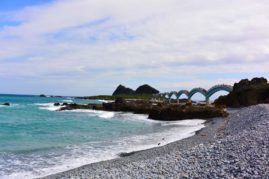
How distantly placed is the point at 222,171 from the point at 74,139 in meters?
17.8

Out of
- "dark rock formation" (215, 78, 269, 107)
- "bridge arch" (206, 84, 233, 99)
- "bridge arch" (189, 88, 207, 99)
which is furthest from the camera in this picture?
"bridge arch" (189, 88, 207, 99)

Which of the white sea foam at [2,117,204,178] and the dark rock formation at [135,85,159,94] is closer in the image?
the white sea foam at [2,117,204,178]

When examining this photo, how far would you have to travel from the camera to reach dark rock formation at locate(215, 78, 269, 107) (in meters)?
58.9

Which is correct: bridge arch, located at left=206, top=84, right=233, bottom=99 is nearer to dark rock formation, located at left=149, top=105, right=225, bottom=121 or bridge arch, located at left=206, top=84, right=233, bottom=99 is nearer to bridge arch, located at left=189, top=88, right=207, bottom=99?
bridge arch, located at left=189, top=88, right=207, bottom=99

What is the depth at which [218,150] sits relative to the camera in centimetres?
1448

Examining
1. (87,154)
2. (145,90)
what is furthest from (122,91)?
(87,154)

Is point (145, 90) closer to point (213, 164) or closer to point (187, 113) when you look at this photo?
point (187, 113)

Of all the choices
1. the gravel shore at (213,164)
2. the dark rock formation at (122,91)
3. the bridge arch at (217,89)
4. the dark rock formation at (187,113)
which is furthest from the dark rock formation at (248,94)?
the dark rock formation at (122,91)

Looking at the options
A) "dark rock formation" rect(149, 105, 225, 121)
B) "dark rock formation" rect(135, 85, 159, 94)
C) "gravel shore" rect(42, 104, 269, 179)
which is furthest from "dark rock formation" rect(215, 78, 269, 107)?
"dark rock formation" rect(135, 85, 159, 94)

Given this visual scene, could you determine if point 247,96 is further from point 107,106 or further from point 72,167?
point 72,167

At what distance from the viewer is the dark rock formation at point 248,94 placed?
58.9 meters

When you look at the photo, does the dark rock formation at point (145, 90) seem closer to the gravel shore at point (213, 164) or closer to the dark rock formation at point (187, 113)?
the dark rock formation at point (187, 113)

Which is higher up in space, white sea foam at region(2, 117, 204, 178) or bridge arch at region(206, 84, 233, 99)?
bridge arch at region(206, 84, 233, 99)

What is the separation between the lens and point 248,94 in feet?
199
